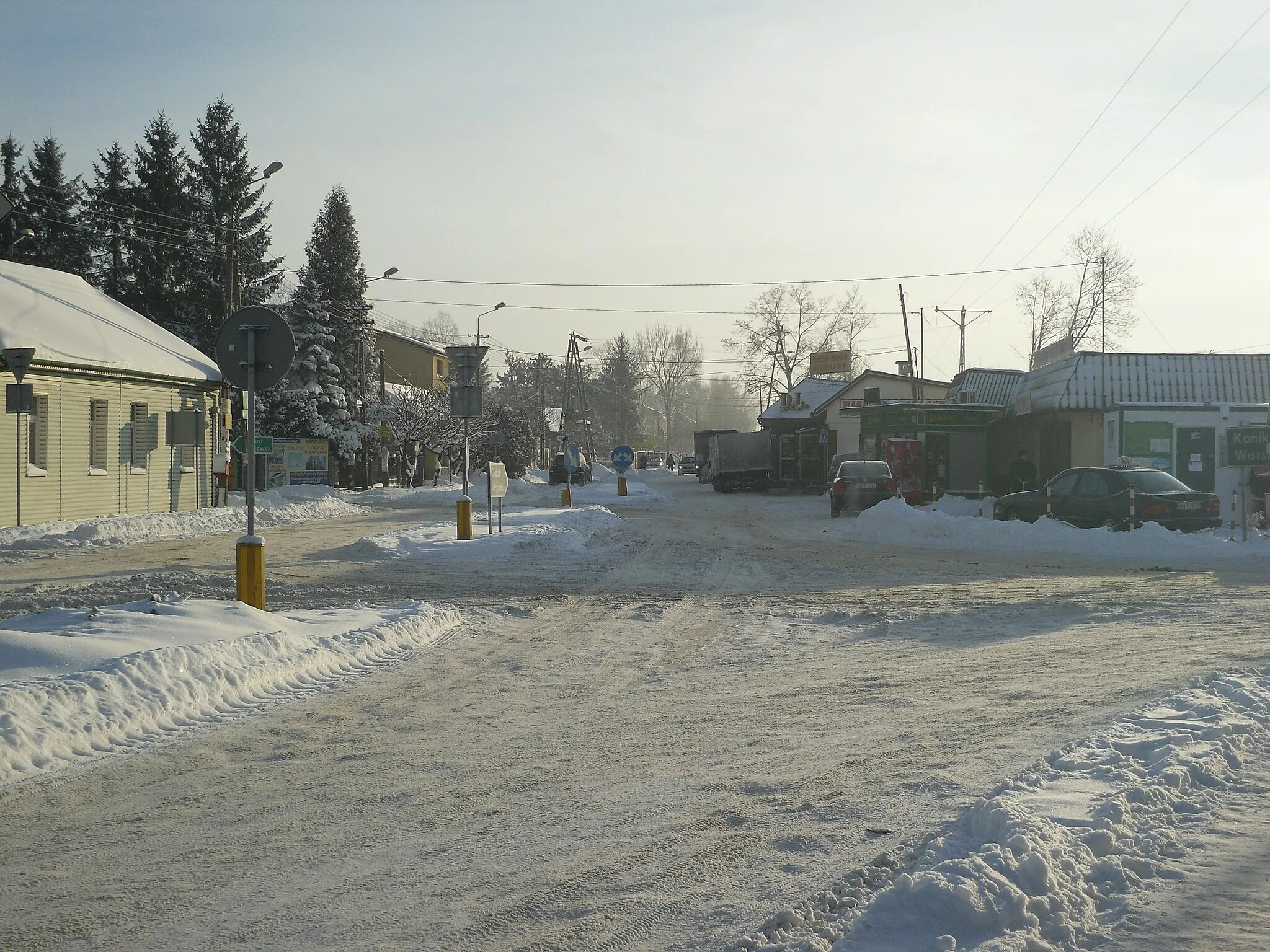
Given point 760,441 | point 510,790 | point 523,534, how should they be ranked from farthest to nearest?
point 760,441
point 523,534
point 510,790

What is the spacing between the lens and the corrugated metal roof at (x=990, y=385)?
39.8m

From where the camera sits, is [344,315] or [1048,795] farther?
[344,315]

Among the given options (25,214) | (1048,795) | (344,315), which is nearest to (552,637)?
(1048,795)

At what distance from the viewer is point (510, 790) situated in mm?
5625

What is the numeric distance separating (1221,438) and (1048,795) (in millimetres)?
27529

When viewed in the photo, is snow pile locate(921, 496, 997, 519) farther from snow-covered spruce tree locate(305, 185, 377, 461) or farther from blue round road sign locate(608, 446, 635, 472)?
snow-covered spruce tree locate(305, 185, 377, 461)

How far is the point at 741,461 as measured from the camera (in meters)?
53.1

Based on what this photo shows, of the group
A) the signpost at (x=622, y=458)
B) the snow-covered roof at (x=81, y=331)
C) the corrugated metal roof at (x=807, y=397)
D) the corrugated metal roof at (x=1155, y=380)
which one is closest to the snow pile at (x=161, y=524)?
the snow-covered roof at (x=81, y=331)

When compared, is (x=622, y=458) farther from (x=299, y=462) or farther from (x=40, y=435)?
(x=40, y=435)

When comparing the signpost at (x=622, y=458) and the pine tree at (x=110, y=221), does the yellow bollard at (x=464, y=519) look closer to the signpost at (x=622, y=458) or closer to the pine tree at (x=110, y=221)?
the signpost at (x=622, y=458)

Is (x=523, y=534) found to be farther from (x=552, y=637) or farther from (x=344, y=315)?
(x=344, y=315)

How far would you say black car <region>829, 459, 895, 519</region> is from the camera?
31.0m

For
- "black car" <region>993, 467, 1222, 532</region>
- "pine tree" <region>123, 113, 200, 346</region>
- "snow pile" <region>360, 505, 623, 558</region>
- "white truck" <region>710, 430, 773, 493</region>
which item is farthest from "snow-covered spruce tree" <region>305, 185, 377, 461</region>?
"black car" <region>993, 467, 1222, 532</region>

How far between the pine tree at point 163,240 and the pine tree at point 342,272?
33.2 feet
